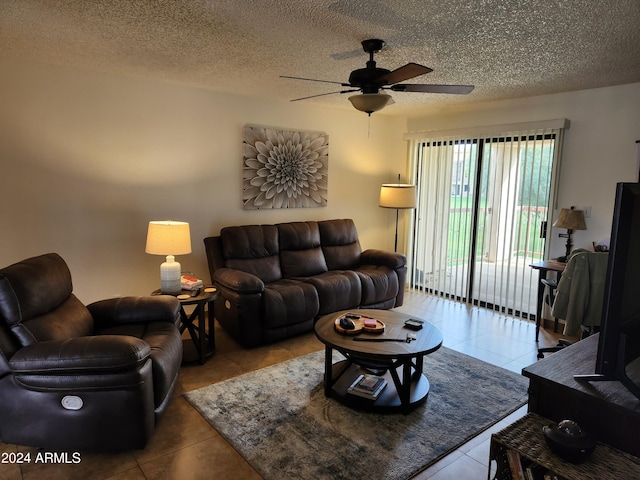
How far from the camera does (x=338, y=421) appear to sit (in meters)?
2.62

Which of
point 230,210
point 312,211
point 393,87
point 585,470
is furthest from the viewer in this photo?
point 312,211

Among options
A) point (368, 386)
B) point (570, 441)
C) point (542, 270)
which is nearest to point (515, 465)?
point (570, 441)

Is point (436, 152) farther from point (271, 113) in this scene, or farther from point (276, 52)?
point (276, 52)

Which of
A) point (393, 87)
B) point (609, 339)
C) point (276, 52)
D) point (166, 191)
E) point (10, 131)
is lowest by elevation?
point (609, 339)

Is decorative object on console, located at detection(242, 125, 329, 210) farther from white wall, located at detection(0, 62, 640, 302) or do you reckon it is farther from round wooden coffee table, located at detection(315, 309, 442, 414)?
round wooden coffee table, located at detection(315, 309, 442, 414)

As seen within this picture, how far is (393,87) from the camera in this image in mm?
2781

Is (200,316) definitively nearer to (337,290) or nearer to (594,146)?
(337,290)

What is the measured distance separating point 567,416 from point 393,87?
83.4 inches

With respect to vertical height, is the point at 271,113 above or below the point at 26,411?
above

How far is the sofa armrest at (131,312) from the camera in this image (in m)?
3.00

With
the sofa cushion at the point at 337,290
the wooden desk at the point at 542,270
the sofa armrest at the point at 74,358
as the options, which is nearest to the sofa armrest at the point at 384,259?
the sofa cushion at the point at 337,290

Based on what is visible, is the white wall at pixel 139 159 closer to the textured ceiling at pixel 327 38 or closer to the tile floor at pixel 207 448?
the textured ceiling at pixel 327 38

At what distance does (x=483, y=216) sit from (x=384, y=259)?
Result: 1294mm

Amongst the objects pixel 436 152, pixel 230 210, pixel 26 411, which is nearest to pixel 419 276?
pixel 436 152
